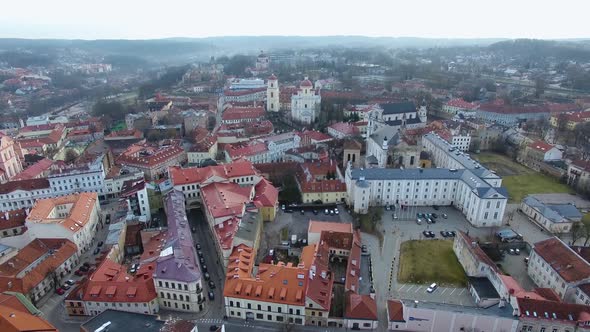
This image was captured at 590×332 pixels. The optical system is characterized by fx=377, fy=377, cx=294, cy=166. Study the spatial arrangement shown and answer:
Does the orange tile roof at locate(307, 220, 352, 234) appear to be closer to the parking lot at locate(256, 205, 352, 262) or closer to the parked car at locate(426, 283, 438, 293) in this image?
the parking lot at locate(256, 205, 352, 262)

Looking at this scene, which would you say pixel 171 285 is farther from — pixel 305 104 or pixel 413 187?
pixel 305 104

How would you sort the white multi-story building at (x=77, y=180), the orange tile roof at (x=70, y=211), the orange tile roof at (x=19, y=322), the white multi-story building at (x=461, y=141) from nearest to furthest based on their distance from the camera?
the orange tile roof at (x=19, y=322) < the orange tile roof at (x=70, y=211) < the white multi-story building at (x=77, y=180) < the white multi-story building at (x=461, y=141)

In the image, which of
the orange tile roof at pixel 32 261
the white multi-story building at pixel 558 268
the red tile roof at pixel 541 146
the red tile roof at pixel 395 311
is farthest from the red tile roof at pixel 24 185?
the red tile roof at pixel 541 146

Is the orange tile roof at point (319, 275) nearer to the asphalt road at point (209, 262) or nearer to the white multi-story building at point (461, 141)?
the asphalt road at point (209, 262)

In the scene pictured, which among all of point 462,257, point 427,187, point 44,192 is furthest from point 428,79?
point 44,192

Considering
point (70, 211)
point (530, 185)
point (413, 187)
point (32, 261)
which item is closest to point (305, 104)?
point (413, 187)

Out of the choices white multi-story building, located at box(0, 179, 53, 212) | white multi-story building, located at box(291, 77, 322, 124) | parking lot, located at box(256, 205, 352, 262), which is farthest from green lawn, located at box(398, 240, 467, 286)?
white multi-story building, located at box(291, 77, 322, 124)

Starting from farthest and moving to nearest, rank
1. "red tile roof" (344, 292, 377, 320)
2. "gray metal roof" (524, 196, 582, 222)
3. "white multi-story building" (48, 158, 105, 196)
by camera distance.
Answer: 1. "white multi-story building" (48, 158, 105, 196)
2. "gray metal roof" (524, 196, 582, 222)
3. "red tile roof" (344, 292, 377, 320)
